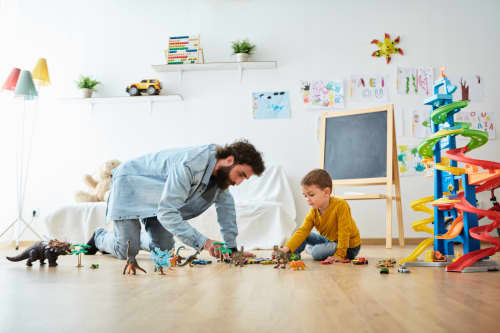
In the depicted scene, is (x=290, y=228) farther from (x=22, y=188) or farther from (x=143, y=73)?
(x=22, y=188)

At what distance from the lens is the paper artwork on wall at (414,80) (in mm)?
4230

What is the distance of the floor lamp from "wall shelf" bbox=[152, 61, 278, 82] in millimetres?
1107

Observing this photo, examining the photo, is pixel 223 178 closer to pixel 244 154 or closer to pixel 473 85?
pixel 244 154

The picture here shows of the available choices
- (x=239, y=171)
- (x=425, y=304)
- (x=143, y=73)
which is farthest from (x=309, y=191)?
(x=143, y=73)

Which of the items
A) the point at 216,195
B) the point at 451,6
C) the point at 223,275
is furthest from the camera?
the point at 451,6

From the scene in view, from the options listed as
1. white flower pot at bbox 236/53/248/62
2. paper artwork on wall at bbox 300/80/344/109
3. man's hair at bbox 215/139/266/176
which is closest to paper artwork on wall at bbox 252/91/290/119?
paper artwork on wall at bbox 300/80/344/109

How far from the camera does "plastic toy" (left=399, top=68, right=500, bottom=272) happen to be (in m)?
1.74

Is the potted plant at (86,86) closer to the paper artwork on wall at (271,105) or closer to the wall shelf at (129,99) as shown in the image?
the wall shelf at (129,99)

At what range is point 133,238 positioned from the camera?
7.42ft

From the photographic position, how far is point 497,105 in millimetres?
4172

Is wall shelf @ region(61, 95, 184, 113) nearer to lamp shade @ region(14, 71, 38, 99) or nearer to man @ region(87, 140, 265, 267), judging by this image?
lamp shade @ region(14, 71, 38, 99)

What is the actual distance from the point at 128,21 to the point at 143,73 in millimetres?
558

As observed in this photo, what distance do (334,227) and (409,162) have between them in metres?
2.08

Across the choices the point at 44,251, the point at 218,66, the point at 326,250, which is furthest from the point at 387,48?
the point at 44,251
